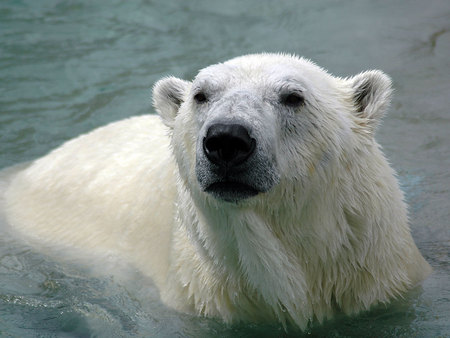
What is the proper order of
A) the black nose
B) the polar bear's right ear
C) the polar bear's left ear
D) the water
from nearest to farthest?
the black nose
the polar bear's left ear
the polar bear's right ear
the water

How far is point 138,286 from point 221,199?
1.44 m

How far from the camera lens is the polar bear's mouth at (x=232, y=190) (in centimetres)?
326

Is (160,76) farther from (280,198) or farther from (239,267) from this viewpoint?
(280,198)

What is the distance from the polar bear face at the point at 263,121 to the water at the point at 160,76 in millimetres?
959

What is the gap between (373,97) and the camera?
12.6 ft

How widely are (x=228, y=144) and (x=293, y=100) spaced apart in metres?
0.58

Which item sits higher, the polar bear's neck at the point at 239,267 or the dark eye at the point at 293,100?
the dark eye at the point at 293,100

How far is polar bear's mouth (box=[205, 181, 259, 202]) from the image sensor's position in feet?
10.7

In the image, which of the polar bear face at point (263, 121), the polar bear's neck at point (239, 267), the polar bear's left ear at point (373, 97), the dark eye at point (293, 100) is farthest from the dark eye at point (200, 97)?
the polar bear's left ear at point (373, 97)

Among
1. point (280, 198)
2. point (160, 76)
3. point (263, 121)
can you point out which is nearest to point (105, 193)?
point (280, 198)

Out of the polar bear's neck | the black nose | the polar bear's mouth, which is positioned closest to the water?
the polar bear's neck

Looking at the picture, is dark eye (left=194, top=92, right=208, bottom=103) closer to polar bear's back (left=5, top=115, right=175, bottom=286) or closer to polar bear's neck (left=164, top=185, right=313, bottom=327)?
polar bear's neck (left=164, top=185, right=313, bottom=327)

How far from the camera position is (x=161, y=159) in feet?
15.8

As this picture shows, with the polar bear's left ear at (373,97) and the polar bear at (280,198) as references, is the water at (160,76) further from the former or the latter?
the polar bear's left ear at (373,97)
